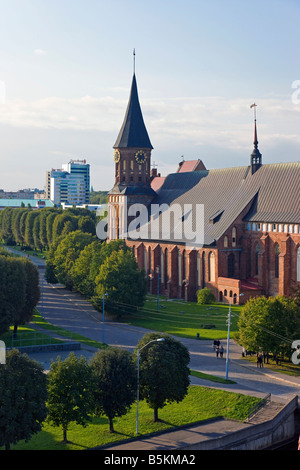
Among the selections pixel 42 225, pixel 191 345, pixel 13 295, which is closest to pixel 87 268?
pixel 13 295

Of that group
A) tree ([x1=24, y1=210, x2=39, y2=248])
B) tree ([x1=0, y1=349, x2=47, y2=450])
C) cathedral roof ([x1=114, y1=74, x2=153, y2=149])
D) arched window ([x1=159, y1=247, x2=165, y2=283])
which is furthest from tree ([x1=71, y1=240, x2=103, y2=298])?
tree ([x1=24, y1=210, x2=39, y2=248])

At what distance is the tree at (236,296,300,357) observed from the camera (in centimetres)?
5753

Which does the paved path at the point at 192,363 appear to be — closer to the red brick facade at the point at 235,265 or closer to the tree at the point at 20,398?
the tree at the point at 20,398

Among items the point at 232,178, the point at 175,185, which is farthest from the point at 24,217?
the point at 232,178

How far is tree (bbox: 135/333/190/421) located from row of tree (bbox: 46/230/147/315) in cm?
3387

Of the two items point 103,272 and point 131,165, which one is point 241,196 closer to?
point 103,272

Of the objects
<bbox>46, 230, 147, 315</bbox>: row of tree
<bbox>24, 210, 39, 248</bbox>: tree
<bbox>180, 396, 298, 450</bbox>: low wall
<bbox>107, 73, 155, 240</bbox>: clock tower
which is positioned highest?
<bbox>107, 73, 155, 240</bbox>: clock tower

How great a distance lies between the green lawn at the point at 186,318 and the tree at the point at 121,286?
2.09 m

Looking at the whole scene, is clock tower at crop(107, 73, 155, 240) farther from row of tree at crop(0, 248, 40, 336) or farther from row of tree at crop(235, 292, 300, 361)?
row of tree at crop(235, 292, 300, 361)

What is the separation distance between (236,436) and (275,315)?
62.5 feet

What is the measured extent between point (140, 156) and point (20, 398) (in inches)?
3148

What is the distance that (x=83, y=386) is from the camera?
40.9 m

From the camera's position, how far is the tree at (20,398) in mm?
36969
